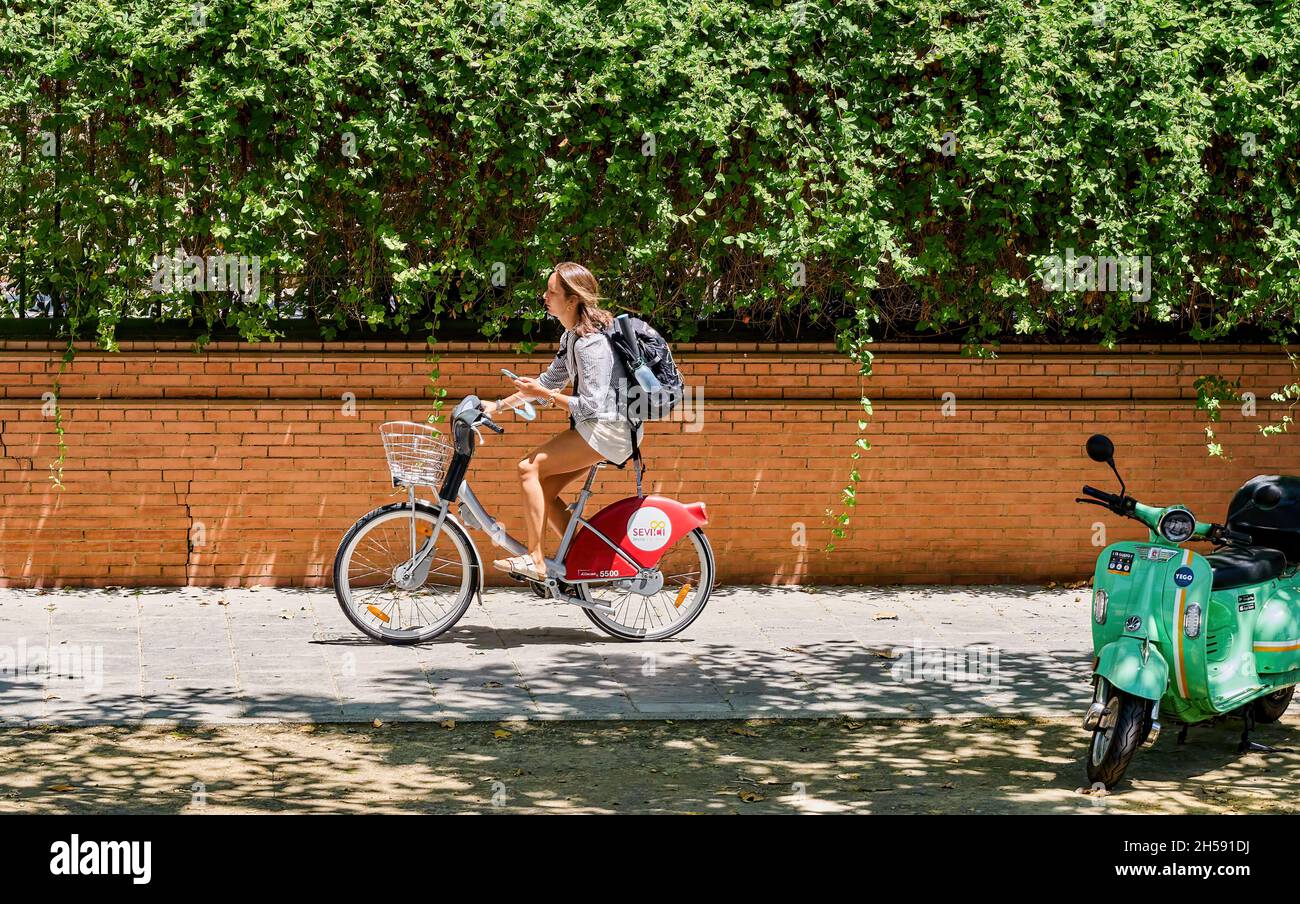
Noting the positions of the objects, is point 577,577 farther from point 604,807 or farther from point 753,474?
point 604,807

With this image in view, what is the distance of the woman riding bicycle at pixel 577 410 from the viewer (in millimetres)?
8602

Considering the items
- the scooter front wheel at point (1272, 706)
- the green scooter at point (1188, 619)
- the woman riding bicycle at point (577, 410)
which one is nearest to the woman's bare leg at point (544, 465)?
the woman riding bicycle at point (577, 410)

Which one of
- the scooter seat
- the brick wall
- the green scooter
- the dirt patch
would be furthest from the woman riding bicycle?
the scooter seat

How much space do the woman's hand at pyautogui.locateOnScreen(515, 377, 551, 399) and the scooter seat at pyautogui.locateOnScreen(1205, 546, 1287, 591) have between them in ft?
10.9

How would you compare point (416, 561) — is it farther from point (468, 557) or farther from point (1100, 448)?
point (1100, 448)

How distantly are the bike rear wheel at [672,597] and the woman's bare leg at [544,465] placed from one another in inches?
23.4

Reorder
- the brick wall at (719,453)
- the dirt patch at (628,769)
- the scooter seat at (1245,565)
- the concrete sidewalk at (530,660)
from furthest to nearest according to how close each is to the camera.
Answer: the brick wall at (719,453)
the concrete sidewalk at (530,660)
the scooter seat at (1245,565)
the dirt patch at (628,769)

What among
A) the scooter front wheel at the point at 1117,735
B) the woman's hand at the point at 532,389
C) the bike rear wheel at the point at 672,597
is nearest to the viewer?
the scooter front wheel at the point at 1117,735

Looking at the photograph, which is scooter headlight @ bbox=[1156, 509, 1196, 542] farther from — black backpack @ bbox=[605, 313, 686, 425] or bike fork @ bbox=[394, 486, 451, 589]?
bike fork @ bbox=[394, 486, 451, 589]

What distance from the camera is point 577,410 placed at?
8555mm

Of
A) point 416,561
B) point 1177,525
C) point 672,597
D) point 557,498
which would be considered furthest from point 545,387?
point 1177,525

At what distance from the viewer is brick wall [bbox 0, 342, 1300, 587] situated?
32.8 feet

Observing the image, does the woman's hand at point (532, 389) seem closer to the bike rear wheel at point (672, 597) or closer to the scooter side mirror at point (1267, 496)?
the bike rear wheel at point (672, 597)

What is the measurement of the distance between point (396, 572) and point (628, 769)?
252 centimetres
